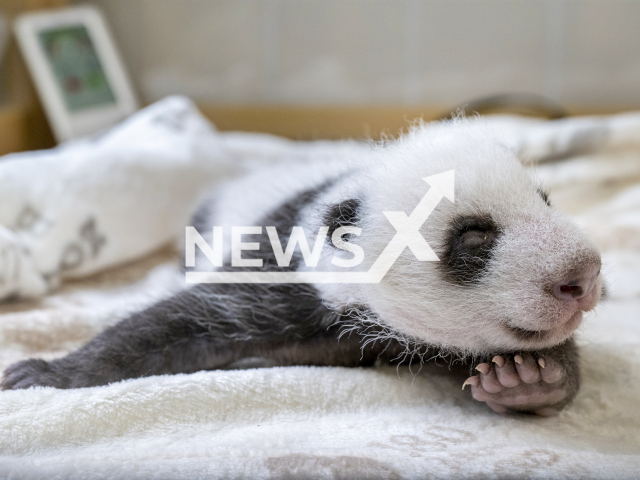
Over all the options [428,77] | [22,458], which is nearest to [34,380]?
[22,458]

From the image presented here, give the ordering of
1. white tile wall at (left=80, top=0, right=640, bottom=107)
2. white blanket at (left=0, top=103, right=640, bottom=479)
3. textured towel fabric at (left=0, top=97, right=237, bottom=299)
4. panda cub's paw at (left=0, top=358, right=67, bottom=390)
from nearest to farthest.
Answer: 1. white blanket at (left=0, top=103, right=640, bottom=479)
2. panda cub's paw at (left=0, top=358, right=67, bottom=390)
3. textured towel fabric at (left=0, top=97, right=237, bottom=299)
4. white tile wall at (left=80, top=0, right=640, bottom=107)

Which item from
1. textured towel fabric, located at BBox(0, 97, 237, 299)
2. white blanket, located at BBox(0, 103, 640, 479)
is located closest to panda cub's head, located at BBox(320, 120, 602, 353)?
white blanket, located at BBox(0, 103, 640, 479)

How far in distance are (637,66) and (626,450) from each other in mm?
1815

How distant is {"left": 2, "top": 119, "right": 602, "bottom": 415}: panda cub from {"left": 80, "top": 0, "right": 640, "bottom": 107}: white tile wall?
4.11 ft

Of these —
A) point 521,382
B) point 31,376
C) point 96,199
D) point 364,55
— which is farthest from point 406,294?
point 364,55

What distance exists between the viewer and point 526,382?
2.56ft

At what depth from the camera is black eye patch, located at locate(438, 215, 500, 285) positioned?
0.75 meters

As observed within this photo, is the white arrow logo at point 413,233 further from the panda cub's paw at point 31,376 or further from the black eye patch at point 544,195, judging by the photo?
the panda cub's paw at point 31,376

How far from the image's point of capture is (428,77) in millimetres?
2246

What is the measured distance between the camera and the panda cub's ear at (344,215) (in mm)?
846

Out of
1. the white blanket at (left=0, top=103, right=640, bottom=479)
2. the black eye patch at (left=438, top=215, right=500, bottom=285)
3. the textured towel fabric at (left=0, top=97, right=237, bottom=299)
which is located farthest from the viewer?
the textured towel fabric at (left=0, top=97, right=237, bottom=299)

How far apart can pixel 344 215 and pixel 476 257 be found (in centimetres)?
19

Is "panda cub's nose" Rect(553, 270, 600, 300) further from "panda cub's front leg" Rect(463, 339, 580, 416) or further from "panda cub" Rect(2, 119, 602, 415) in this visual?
"panda cub's front leg" Rect(463, 339, 580, 416)

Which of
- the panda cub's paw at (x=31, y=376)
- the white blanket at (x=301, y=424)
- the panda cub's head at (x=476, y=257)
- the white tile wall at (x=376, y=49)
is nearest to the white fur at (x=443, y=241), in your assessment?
the panda cub's head at (x=476, y=257)
